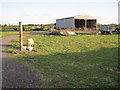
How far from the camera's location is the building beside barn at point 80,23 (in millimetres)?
41537

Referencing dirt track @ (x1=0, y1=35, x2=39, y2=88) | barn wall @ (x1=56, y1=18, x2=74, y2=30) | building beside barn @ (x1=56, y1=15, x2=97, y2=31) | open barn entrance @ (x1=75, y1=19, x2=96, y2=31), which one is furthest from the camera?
open barn entrance @ (x1=75, y1=19, x2=96, y2=31)

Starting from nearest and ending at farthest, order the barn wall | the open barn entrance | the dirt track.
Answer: the dirt track
the barn wall
the open barn entrance

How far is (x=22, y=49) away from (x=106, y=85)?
263 inches

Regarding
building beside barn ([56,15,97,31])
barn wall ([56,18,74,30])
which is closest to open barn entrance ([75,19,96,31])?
building beside barn ([56,15,97,31])

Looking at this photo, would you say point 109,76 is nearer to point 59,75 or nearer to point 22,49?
point 59,75

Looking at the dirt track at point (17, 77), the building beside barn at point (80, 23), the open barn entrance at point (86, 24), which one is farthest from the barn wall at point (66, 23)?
the dirt track at point (17, 77)

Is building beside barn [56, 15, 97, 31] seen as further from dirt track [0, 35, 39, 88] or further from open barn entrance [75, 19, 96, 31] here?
dirt track [0, 35, 39, 88]

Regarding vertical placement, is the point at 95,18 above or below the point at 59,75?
above

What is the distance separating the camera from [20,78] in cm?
504

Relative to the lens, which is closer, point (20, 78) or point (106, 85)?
point (106, 85)

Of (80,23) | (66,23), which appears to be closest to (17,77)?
(66,23)

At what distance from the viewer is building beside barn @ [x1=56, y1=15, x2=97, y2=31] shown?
41.5m

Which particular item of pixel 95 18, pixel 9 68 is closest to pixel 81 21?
pixel 95 18

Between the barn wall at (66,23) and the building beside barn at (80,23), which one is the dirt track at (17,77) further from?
the barn wall at (66,23)
